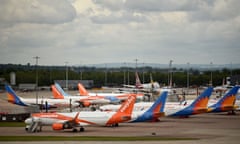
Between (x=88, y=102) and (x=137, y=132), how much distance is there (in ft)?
210

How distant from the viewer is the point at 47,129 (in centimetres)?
8744

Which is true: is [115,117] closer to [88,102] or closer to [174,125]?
[174,125]

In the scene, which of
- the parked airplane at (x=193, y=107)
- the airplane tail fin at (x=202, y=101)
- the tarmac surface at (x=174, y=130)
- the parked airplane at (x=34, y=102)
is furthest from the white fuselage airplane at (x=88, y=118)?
the parked airplane at (x=34, y=102)

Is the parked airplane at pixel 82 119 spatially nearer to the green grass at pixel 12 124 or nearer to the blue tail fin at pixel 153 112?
the blue tail fin at pixel 153 112

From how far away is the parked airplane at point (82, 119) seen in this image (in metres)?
82.7

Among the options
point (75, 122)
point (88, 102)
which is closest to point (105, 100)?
point (88, 102)

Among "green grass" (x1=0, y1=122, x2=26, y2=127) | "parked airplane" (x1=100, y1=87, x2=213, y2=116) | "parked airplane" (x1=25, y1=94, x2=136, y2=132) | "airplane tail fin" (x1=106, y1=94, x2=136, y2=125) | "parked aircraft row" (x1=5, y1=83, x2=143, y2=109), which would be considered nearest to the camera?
"parked airplane" (x1=25, y1=94, x2=136, y2=132)

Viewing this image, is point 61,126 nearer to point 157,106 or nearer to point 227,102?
→ point 157,106

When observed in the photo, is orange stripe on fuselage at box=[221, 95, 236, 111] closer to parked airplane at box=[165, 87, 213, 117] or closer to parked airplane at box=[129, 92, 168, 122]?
parked airplane at box=[165, 87, 213, 117]

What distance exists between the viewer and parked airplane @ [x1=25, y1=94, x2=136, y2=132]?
82.7m

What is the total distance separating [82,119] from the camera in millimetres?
83062

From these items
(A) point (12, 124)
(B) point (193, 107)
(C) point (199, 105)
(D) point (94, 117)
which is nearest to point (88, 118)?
Result: (D) point (94, 117)

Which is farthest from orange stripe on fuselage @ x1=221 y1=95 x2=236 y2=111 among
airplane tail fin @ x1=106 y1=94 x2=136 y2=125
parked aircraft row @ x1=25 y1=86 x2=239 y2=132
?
airplane tail fin @ x1=106 y1=94 x2=136 y2=125

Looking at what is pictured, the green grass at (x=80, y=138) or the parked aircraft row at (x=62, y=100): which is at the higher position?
the parked aircraft row at (x=62, y=100)
